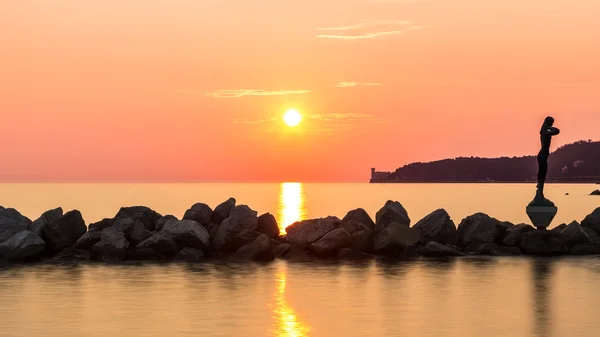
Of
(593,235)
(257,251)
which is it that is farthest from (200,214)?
(593,235)

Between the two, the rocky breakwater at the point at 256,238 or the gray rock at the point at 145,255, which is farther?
the rocky breakwater at the point at 256,238

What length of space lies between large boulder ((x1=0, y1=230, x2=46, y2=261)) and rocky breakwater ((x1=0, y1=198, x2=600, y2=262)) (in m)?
0.04

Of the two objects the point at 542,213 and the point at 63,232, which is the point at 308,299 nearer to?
the point at 63,232

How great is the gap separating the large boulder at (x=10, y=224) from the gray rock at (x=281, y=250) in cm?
1021

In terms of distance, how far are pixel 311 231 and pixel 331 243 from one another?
152 centimetres

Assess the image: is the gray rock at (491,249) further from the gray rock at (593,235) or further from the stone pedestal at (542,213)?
the gray rock at (593,235)

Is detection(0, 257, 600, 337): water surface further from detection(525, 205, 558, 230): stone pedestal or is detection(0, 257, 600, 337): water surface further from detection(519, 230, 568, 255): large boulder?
detection(525, 205, 558, 230): stone pedestal

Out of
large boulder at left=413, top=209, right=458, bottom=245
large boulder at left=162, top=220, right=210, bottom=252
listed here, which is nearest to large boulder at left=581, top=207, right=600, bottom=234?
large boulder at left=413, top=209, right=458, bottom=245

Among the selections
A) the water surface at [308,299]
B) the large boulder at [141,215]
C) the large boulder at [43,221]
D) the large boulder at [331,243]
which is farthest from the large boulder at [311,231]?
the large boulder at [43,221]

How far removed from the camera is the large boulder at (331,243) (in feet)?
120

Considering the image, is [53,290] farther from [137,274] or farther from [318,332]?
[318,332]

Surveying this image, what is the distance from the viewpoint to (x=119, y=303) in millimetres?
24672

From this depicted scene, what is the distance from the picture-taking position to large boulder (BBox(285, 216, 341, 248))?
37.6m

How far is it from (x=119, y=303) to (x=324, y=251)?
518 inches
